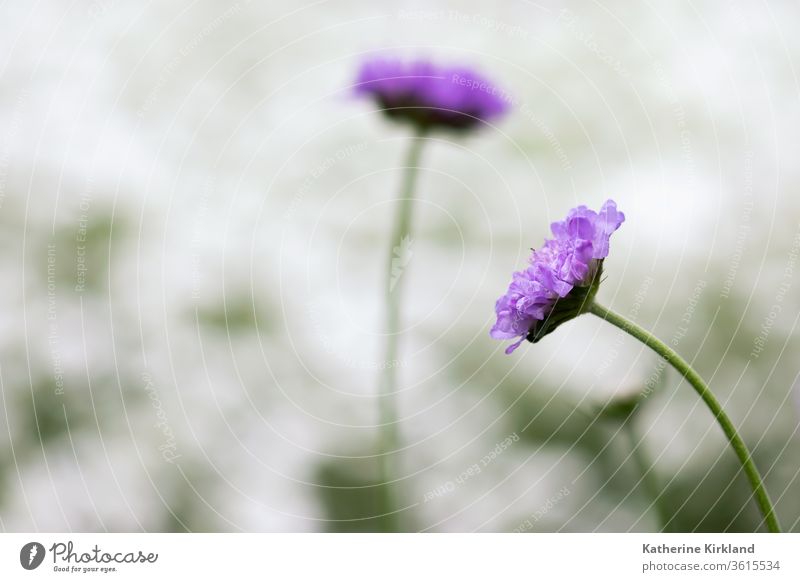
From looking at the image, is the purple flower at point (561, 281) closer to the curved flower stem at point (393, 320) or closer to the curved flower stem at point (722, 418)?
the curved flower stem at point (722, 418)

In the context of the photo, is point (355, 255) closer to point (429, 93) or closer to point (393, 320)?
point (393, 320)

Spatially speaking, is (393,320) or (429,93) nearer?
(429,93)
